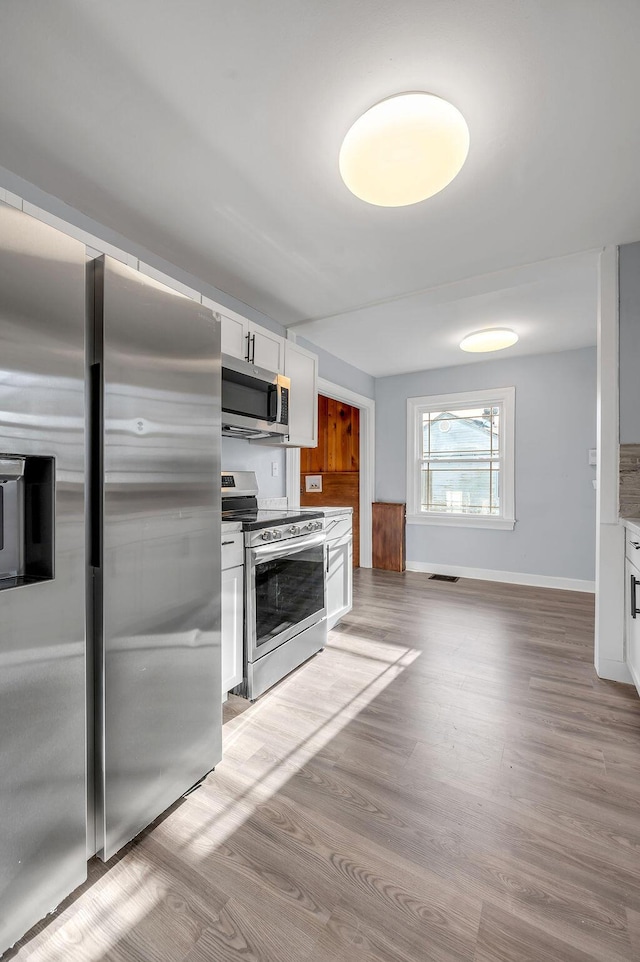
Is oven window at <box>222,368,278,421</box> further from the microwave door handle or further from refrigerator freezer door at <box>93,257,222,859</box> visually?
refrigerator freezer door at <box>93,257,222,859</box>

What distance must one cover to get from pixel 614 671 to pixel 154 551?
8.68ft

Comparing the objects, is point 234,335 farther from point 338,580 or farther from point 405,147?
point 338,580

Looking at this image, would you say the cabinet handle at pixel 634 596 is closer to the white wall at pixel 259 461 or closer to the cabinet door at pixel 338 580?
the cabinet door at pixel 338 580

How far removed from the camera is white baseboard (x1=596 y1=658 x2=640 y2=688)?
238 centimetres

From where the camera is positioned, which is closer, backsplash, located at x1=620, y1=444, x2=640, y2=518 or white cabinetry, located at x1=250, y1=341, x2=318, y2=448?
backsplash, located at x1=620, y1=444, x2=640, y2=518

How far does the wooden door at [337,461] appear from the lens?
5.57 meters

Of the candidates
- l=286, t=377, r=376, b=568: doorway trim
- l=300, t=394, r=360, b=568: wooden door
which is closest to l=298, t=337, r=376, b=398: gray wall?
l=286, t=377, r=376, b=568: doorway trim

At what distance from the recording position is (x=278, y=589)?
90.7 inches

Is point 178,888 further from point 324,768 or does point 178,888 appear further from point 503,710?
point 503,710

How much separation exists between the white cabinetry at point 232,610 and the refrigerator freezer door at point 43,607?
0.84m

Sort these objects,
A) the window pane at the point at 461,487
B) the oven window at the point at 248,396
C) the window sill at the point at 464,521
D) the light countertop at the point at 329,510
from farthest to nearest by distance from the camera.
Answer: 1. the window pane at the point at 461,487
2. the window sill at the point at 464,521
3. the light countertop at the point at 329,510
4. the oven window at the point at 248,396

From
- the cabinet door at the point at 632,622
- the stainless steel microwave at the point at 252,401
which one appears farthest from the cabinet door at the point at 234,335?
the cabinet door at the point at 632,622

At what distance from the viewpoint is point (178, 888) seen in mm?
A: 1162

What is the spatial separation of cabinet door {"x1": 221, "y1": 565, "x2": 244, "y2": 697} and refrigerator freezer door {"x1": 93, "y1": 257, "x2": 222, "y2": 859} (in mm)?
350
